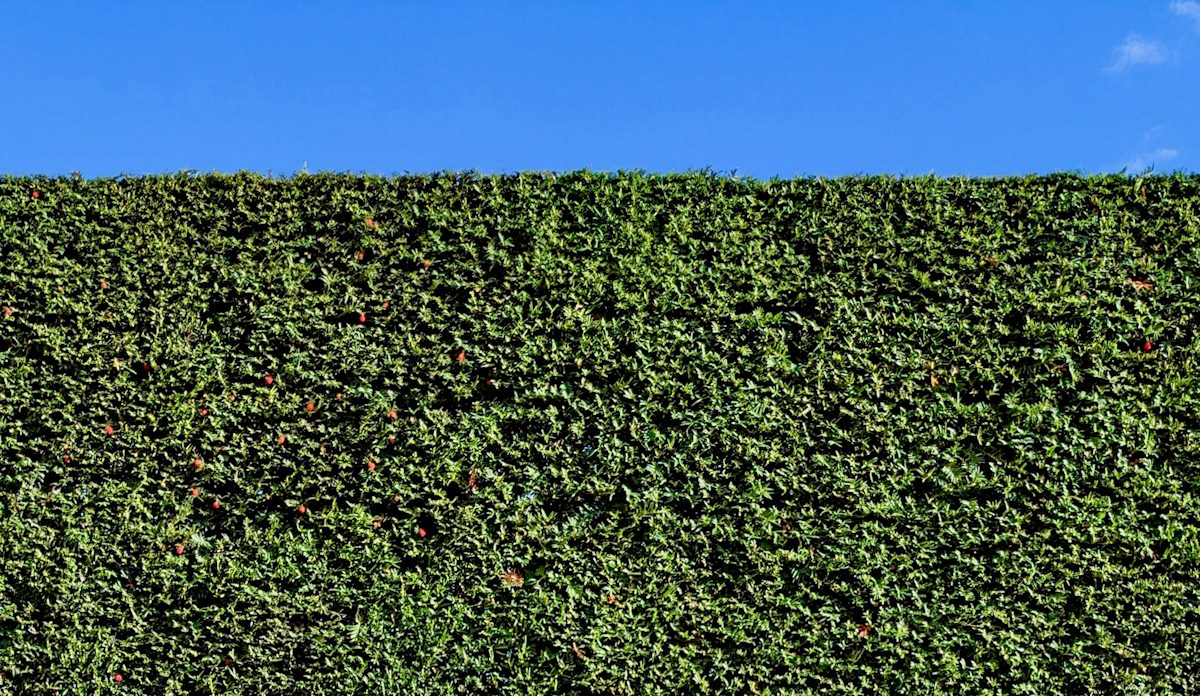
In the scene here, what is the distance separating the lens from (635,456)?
13.6 ft

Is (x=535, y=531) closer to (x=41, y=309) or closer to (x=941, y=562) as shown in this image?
Result: (x=941, y=562)

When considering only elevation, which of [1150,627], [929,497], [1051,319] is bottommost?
[1150,627]

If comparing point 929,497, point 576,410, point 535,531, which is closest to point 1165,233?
point 929,497

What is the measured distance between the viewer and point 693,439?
413cm

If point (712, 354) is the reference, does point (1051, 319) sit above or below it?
above

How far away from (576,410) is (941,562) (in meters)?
1.90

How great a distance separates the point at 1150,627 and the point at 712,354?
2.49m

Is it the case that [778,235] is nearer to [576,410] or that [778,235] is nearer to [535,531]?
[576,410]

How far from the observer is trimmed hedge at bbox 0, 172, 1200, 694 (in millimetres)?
4148

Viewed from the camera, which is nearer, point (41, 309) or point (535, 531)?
point (535, 531)

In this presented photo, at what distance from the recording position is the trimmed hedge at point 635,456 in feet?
13.6

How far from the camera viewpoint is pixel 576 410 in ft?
13.6

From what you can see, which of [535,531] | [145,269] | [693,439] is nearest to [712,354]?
[693,439]

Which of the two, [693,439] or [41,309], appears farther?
[41,309]
